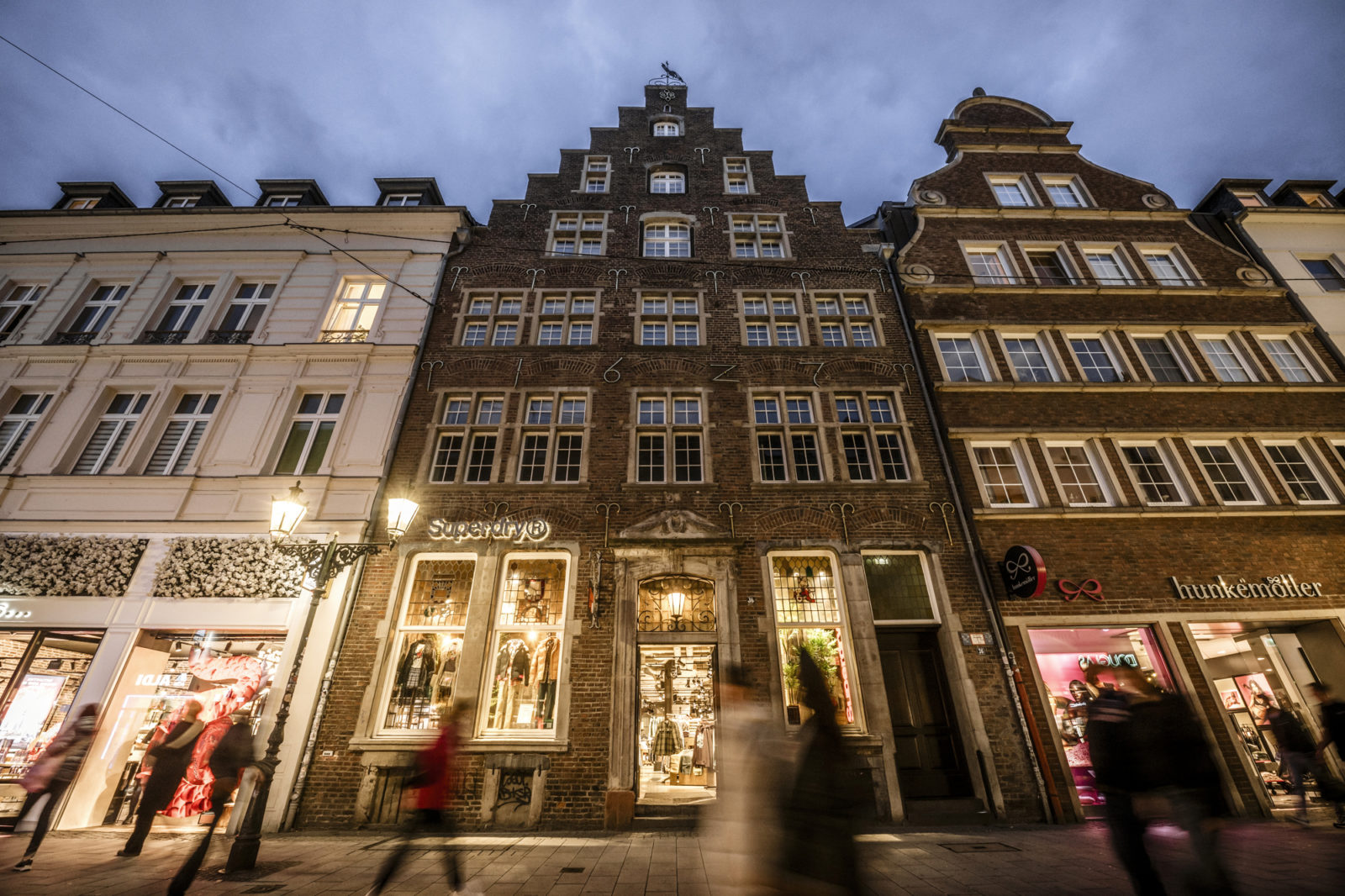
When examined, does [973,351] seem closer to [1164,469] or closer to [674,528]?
[1164,469]

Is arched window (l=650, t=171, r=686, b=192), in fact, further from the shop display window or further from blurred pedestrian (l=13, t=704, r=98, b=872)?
blurred pedestrian (l=13, t=704, r=98, b=872)

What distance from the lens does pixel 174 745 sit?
673 cm

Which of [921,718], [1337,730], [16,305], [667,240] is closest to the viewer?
[1337,730]

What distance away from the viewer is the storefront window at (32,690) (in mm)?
8945

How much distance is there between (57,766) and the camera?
6945mm

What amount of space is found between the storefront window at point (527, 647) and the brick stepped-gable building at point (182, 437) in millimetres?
3020

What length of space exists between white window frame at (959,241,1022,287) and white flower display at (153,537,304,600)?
17853mm

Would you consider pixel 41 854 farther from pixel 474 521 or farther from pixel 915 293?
pixel 915 293

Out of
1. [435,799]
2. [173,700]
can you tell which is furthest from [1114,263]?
[173,700]

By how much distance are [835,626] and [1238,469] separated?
10.2 metres

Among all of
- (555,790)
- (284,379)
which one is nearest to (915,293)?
(555,790)

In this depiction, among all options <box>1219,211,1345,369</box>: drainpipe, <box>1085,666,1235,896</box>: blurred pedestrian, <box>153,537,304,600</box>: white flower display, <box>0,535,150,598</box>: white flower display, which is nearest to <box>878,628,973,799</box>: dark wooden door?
<box>1085,666,1235,896</box>: blurred pedestrian

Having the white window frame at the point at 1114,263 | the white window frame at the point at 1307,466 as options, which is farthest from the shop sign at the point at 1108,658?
the white window frame at the point at 1114,263

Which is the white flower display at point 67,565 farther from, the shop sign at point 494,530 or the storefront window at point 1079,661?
the storefront window at point 1079,661
